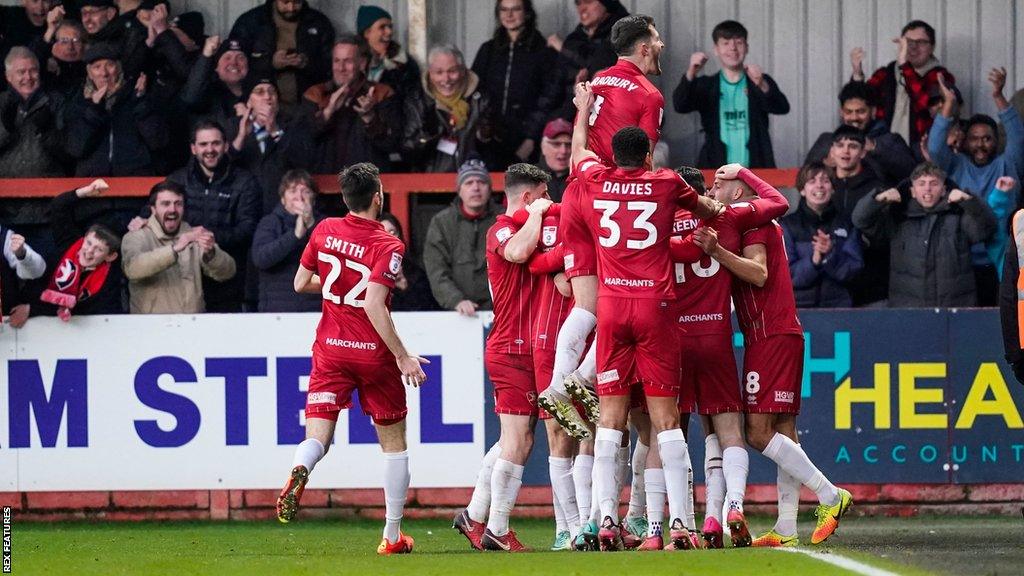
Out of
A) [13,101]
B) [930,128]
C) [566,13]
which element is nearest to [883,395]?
[930,128]

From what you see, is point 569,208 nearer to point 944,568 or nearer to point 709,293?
point 709,293

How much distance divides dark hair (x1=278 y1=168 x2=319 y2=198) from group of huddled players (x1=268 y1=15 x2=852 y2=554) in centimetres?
347

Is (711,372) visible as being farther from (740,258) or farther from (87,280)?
(87,280)

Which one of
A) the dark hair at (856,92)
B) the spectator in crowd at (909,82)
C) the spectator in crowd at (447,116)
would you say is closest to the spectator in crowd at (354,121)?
the spectator in crowd at (447,116)

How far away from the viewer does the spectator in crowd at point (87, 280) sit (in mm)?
12492

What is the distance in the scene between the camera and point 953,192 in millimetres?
13000

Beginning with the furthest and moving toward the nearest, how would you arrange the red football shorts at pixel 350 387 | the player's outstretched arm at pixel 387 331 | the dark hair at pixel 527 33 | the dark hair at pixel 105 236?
the dark hair at pixel 527 33
the dark hair at pixel 105 236
the red football shorts at pixel 350 387
the player's outstretched arm at pixel 387 331

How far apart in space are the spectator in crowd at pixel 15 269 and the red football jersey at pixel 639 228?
5619 millimetres

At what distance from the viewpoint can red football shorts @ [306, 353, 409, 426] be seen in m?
9.49

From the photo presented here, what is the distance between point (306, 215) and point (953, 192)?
5.06 m

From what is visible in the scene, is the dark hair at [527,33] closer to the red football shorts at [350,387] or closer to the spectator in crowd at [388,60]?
the spectator in crowd at [388,60]

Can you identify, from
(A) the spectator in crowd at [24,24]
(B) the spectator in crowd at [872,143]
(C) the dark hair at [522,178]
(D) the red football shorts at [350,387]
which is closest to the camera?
(D) the red football shorts at [350,387]

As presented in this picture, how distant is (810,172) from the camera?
13219 mm

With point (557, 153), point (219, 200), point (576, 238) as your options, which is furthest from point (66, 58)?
point (576, 238)
